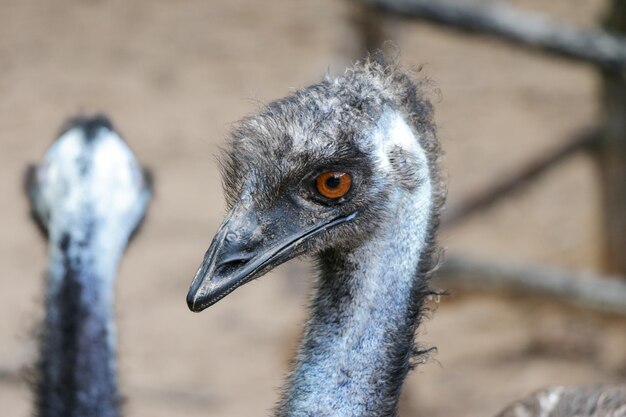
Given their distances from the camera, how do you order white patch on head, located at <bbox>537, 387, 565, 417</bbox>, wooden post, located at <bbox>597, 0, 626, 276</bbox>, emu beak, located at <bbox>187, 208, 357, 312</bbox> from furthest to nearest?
wooden post, located at <bbox>597, 0, 626, 276</bbox> → white patch on head, located at <bbox>537, 387, 565, 417</bbox> → emu beak, located at <bbox>187, 208, 357, 312</bbox>

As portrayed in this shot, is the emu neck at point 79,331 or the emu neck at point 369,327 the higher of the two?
the emu neck at point 79,331

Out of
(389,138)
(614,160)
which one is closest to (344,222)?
(389,138)

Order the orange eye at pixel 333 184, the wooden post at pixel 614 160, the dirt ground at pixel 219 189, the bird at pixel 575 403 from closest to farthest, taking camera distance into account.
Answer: the orange eye at pixel 333 184 < the bird at pixel 575 403 < the wooden post at pixel 614 160 < the dirt ground at pixel 219 189

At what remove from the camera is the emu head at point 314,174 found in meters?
2.49

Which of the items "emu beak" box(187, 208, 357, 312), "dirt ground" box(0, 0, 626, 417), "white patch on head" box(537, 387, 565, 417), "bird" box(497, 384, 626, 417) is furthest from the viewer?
"dirt ground" box(0, 0, 626, 417)

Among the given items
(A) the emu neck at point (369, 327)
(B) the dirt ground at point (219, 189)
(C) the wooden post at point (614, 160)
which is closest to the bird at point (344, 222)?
(A) the emu neck at point (369, 327)

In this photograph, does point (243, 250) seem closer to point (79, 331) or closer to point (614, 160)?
point (79, 331)

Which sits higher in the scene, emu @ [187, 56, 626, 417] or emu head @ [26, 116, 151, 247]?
emu head @ [26, 116, 151, 247]

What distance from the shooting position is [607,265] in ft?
19.1

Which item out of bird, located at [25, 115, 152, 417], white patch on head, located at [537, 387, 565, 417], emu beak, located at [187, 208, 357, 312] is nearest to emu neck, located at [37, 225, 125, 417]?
bird, located at [25, 115, 152, 417]

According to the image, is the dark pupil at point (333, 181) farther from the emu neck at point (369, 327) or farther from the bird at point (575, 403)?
the bird at point (575, 403)

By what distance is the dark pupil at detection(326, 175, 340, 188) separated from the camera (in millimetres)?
2553

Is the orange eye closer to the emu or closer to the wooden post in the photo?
the emu

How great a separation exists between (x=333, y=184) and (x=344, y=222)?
10 centimetres
